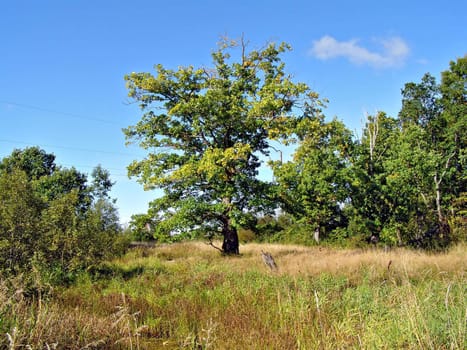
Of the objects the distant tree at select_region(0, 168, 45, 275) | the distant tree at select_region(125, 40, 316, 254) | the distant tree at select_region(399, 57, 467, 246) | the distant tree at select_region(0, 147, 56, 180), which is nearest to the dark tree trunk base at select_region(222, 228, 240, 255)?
the distant tree at select_region(125, 40, 316, 254)

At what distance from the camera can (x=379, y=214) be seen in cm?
1736

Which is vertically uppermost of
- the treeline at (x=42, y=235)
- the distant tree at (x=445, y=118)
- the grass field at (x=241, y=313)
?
the distant tree at (x=445, y=118)

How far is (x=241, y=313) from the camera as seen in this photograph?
231 inches

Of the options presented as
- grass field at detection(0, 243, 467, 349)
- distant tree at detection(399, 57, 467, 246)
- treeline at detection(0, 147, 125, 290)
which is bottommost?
grass field at detection(0, 243, 467, 349)

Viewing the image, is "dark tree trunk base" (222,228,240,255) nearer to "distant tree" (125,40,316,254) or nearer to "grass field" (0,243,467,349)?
"distant tree" (125,40,316,254)

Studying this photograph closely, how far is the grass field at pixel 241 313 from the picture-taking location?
155 inches

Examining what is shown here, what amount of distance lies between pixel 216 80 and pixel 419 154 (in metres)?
10.8

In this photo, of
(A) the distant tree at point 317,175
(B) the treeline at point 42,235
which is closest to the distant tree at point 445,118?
(A) the distant tree at point 317,175

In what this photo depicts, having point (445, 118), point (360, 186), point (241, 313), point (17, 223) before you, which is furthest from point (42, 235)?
point (445, 118)

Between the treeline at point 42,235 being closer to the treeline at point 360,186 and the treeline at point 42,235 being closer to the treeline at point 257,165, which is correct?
the treeline at point 257,165

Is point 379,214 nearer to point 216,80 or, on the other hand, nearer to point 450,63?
point 216,80

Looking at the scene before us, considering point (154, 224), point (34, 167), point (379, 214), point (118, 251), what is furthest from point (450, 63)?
point (34, 167)

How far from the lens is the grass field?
393 centimetres

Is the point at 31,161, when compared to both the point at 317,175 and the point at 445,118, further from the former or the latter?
Result: the point at 445,118
